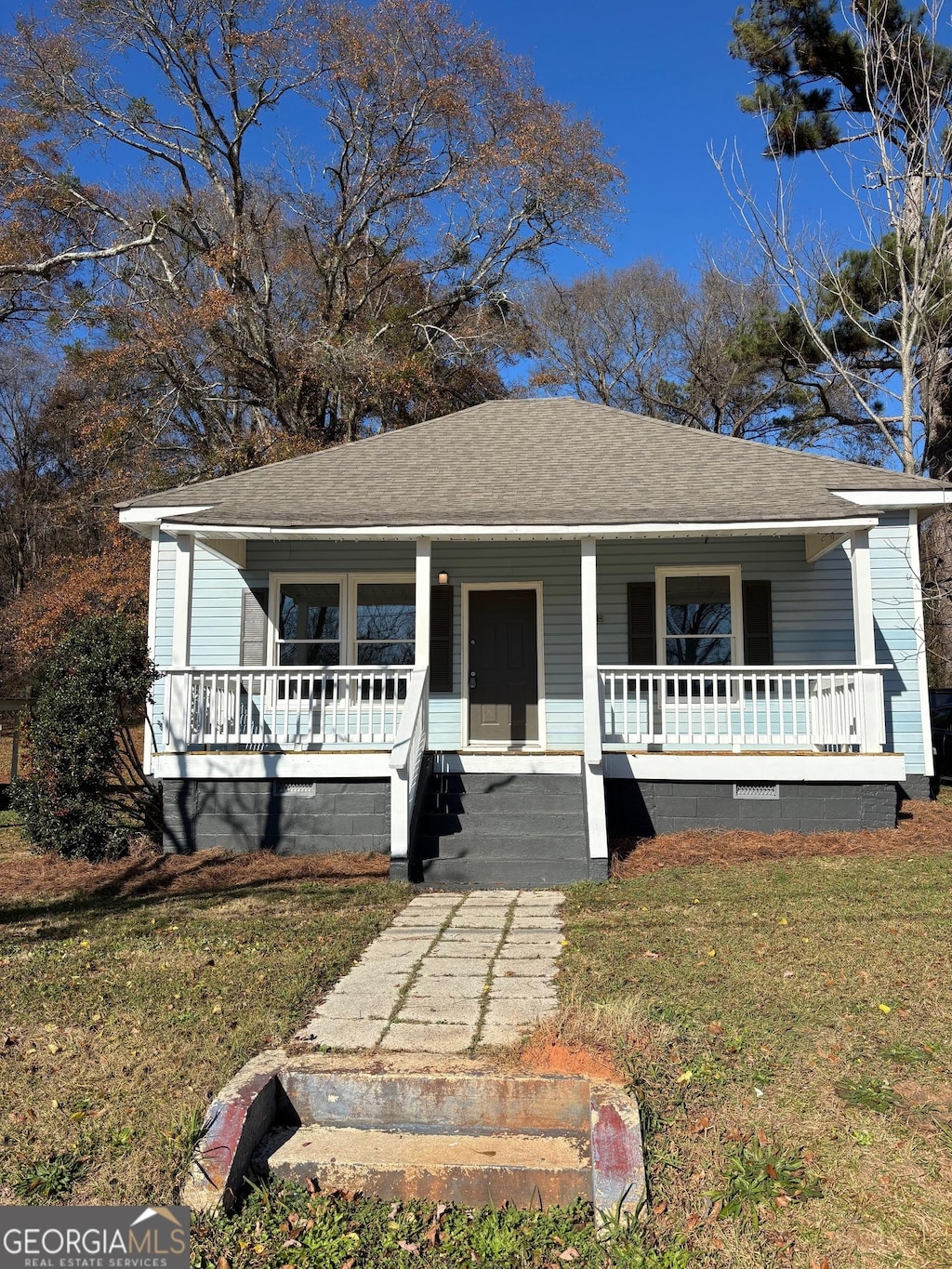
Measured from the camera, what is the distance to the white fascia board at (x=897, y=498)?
10.6 meters

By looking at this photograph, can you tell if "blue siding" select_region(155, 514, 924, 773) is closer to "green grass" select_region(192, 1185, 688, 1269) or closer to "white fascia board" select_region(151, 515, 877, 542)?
"white fascia board" select_region(151, 515, 877, 542)

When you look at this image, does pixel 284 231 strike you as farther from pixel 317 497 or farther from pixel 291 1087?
pixel 291 1087

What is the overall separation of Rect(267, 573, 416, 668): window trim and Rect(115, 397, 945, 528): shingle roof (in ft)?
3.93

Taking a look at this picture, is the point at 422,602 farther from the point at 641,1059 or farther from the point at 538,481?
the point at 641,1059

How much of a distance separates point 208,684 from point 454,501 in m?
3.43

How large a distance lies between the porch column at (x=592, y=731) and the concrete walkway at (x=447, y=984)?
3.89 ft

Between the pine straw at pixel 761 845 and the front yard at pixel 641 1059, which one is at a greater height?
the pine straw at pixel 761 845

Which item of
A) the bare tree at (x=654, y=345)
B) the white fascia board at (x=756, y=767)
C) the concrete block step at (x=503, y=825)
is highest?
the bare tree at (x=654, y=345)

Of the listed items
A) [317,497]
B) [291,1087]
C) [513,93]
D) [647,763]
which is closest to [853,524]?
[647,763]

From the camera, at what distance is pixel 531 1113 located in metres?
3.62

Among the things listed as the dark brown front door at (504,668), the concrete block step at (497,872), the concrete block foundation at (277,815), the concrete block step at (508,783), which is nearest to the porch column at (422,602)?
the concrete block step at (508,783)

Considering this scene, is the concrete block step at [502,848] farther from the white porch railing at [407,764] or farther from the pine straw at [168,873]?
the pine straw at [168,873]

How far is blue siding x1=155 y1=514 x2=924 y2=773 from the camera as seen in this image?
11.1 m

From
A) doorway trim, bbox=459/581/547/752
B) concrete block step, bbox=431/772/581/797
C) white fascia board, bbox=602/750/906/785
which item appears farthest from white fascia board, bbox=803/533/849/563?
concrete block step, bbox=431/772/581/797
